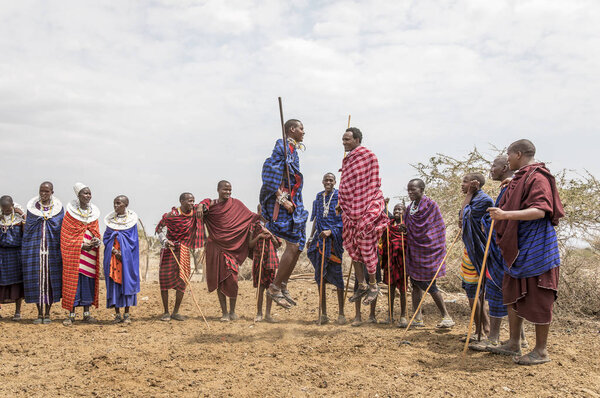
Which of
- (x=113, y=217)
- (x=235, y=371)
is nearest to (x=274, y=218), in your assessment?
(x=235, y=371)

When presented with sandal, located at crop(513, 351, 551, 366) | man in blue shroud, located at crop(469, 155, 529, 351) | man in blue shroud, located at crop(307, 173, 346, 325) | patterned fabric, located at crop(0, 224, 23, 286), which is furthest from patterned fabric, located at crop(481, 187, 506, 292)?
patterned fabric, located at crop(0, 224, 23, 286)

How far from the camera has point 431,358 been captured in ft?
17.1

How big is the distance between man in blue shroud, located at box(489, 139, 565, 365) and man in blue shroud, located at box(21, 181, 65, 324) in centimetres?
659

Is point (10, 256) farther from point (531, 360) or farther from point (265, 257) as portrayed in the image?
point (531, 360)

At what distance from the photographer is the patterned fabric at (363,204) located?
6.08 metres

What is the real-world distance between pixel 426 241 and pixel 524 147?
2.45m

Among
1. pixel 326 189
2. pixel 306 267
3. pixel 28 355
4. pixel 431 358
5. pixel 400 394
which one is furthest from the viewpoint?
pixel 306 267

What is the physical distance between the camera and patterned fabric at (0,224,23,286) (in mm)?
7836

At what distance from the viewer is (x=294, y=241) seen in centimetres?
648

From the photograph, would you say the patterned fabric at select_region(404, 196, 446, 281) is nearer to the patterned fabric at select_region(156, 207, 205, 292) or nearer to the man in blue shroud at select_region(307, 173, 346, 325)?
the man in blue shroud at select_region(307, 173, 346, 325)

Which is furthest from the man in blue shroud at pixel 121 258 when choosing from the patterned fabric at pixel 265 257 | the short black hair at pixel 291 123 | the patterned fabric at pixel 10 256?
the short black hair at pixel 291 123

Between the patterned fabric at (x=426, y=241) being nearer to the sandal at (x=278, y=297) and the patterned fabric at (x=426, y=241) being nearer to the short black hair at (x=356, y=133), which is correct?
the short black hair at (x=356, y=133)

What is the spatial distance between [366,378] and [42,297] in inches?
222

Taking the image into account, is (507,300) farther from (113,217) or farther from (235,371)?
(113,217)
